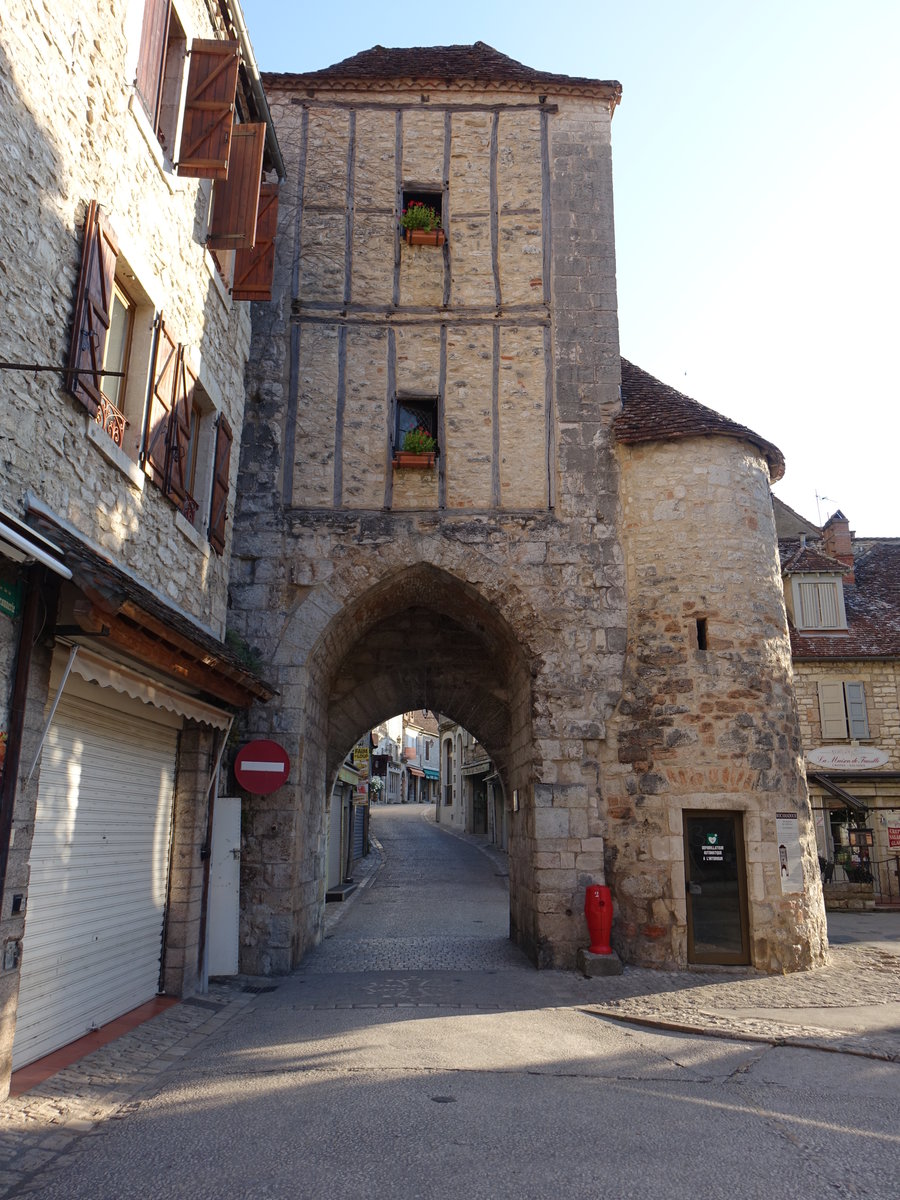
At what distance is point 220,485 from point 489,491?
2908 mm

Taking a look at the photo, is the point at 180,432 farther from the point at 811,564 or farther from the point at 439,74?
the point at 811,564

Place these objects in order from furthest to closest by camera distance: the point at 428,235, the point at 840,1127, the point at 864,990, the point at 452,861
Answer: the point at 452,861 < the point at 428,235 < the point at 864,990 < the point at 840,1127

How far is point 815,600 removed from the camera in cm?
1811

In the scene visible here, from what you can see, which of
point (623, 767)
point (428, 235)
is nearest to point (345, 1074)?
point (623, 767)

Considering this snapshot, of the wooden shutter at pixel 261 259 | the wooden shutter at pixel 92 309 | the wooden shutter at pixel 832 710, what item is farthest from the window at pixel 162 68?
the wooden shutter at pixel 832 710

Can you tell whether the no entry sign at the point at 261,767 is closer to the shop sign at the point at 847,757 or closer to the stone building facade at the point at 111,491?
the stone building facade at the point at 111,491

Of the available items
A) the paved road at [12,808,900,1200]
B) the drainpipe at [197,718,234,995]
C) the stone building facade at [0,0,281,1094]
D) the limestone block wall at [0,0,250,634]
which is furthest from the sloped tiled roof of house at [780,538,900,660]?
the limestone block wall at [0,0,250,634]

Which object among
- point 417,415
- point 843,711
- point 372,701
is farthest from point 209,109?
point 843,711

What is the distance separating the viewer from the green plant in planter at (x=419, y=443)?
9.75 m

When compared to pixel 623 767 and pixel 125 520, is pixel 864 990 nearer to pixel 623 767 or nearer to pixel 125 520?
pixel 623 767

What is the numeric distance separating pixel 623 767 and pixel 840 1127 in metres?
4.86

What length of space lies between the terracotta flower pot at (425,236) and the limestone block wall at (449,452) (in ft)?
0.46

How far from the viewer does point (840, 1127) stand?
427 centimetres

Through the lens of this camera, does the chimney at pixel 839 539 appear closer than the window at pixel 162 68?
No
